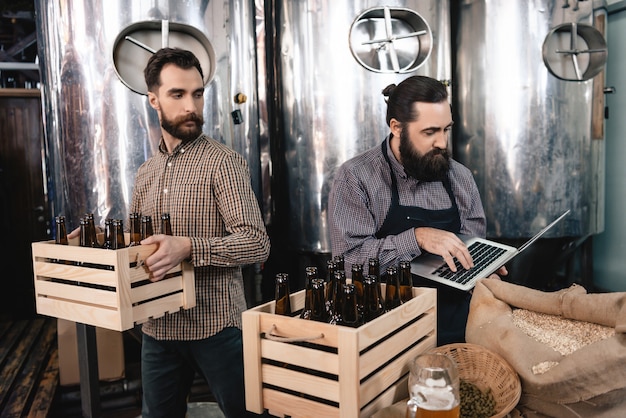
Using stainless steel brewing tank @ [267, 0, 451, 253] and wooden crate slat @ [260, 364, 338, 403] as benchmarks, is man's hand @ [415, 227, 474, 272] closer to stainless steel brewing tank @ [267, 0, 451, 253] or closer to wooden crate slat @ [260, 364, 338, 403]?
wooden crate slat @ [260, 364, 338, 403]

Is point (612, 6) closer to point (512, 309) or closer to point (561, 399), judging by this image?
point (512, 309)

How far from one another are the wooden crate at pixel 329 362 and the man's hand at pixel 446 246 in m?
0.56

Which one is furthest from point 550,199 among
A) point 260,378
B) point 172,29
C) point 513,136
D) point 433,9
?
point 260,378

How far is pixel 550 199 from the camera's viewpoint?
3.56 metres

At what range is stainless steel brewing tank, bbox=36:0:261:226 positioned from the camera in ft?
9.45

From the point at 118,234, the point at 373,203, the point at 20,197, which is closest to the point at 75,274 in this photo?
the point at 118,234

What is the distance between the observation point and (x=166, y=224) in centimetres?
192

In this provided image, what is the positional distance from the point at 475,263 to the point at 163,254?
1.10m

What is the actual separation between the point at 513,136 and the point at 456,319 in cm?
170

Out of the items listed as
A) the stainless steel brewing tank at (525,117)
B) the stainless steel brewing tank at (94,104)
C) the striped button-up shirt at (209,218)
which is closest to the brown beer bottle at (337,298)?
the striped button-up shirt at (209,218)

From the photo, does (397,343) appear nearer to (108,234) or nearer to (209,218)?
(209,218)

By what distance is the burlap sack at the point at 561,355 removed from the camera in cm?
118

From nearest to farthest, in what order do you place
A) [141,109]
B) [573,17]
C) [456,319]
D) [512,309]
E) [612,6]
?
1. [512,309]
2. [456,319]
3. [141,109]
4. [573,17]
5. [612,6]

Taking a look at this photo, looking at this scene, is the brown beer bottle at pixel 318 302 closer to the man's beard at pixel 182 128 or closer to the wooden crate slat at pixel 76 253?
the wooden crate slat at pixel 76 253
